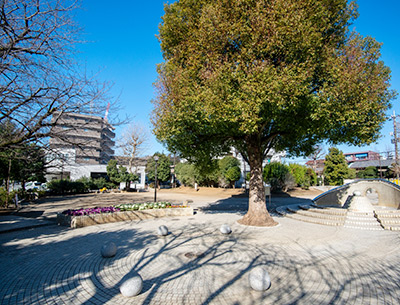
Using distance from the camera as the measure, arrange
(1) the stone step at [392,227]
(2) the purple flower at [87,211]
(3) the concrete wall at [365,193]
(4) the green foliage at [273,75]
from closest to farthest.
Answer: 1. (4) the green foliage at [273,75]
2. (1) the stone step at [392,227]
3. (2) the purple flower at [87,211]
4. (3) the concrete wall at [365,193]

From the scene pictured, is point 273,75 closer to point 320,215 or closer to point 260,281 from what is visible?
point 260,281

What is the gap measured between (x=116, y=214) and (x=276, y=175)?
22.1 metres

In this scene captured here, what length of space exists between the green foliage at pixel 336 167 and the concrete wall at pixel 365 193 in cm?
2453

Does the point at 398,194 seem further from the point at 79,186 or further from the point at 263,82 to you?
the point at 79,186

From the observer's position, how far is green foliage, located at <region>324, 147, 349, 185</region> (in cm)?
3701

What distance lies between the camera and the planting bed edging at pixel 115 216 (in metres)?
10.8

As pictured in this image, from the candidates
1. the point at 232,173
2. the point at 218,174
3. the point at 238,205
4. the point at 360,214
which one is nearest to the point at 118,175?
the point at 218,174

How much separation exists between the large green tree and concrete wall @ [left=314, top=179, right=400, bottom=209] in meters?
6.57

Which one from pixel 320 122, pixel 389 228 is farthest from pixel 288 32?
pixel 389 228

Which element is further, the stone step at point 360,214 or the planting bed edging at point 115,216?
the stone step at point 360,214

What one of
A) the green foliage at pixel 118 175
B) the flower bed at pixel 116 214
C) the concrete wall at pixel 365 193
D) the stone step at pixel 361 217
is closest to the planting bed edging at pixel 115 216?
the flower bed at pixel 116 214

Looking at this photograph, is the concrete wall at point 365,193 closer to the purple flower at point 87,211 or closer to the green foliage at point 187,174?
the purple flower at point 87,211

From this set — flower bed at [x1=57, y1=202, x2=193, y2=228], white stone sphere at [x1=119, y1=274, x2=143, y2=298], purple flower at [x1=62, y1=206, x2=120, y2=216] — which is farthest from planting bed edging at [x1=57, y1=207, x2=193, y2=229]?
white stone sphere at [x1=119, y1=274, x2=143, y2=298]

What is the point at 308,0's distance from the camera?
8.32 m
